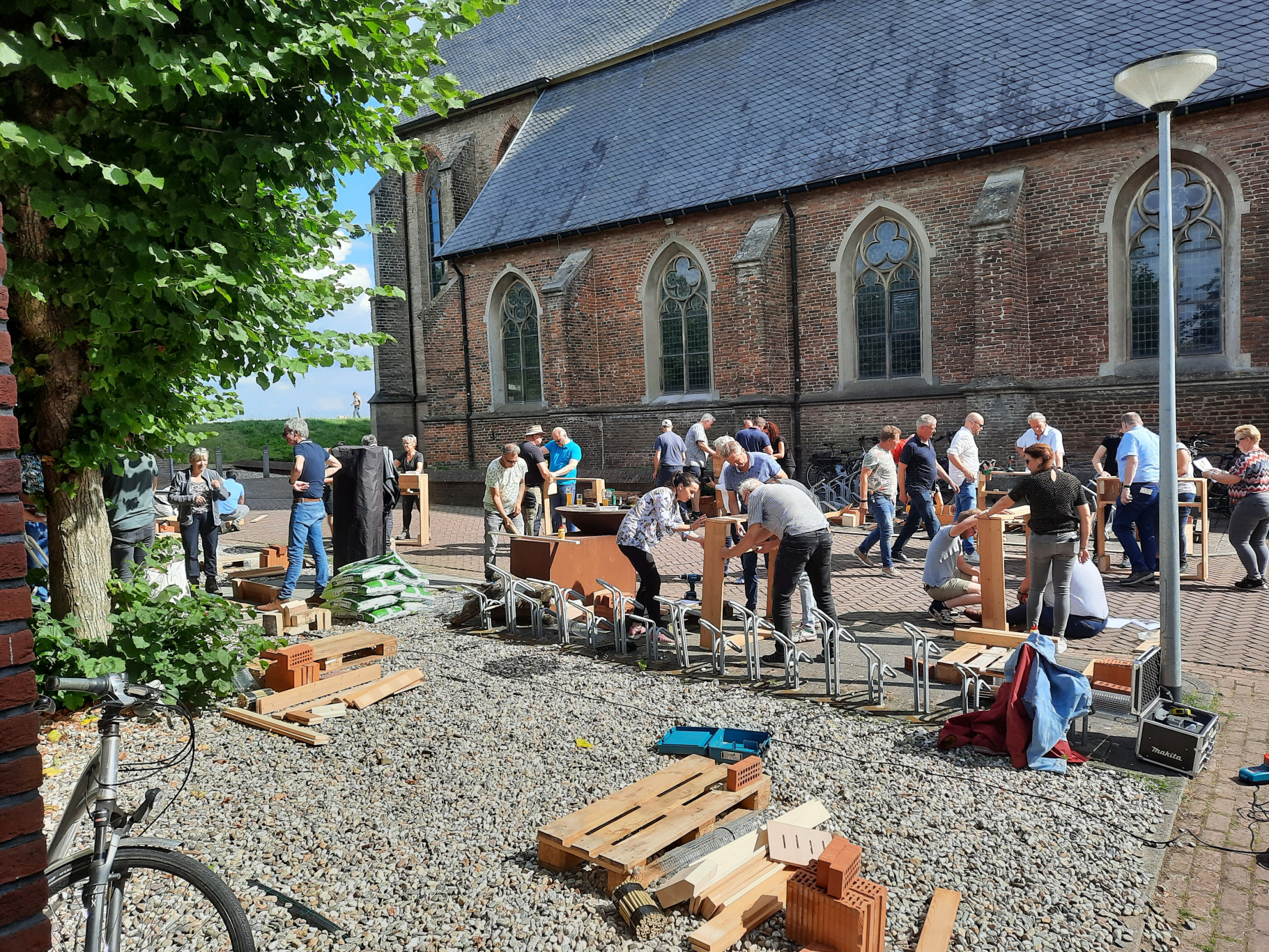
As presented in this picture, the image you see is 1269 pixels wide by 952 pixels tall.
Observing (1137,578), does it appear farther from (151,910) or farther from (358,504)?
(151,910)

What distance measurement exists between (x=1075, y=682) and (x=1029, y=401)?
11294mm

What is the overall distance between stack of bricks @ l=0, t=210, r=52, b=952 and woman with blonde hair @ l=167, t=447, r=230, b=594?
9037 millimetres

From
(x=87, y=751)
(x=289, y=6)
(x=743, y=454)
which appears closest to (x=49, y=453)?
(x=87, y=751)

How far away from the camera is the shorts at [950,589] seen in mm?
8062

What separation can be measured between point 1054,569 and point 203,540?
→ 9.55m

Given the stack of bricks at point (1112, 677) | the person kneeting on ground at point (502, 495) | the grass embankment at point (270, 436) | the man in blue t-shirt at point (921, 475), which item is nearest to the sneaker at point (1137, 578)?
the man in blue t-shirt at point (921, 475)

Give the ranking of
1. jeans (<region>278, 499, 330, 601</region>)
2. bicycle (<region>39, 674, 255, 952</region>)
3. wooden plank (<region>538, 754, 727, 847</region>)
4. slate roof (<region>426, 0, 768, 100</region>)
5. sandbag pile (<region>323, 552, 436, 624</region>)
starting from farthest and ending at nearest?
slate roof (<region>426, 0, 768, 100</region>) → jeans (<region>278, 499, 330, 601</region>) → sandbag pile (<region>323, 552, 436, 624</region>) → wooden plank (<region>538, 754, 727, 847</region>) → bicycle (<region>39, 674, 255, 952</region>)

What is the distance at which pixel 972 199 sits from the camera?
15.7 metres

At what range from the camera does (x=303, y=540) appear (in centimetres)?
942

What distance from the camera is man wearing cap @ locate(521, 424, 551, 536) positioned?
11.4 meters

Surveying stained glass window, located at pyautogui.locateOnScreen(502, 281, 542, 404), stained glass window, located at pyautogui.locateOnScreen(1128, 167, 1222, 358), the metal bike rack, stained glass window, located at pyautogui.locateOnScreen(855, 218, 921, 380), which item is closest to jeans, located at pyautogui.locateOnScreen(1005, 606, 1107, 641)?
the metal bike rack

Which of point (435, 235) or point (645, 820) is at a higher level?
point (435, 235)

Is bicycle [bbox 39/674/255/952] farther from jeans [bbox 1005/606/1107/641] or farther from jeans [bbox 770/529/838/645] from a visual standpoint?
jeans [bbox 1005/606/1107/641]

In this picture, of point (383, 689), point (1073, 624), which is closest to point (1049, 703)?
point (1073, 624)
